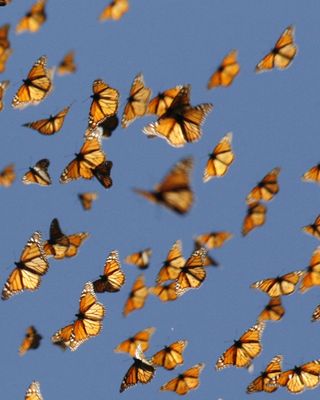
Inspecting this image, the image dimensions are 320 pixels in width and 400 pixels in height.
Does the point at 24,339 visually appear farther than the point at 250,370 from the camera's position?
Yes

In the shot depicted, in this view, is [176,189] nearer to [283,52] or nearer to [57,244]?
[57,244]

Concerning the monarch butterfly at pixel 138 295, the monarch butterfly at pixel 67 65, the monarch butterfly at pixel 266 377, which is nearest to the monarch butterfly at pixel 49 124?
the monarch butterfly at pixel 67 65

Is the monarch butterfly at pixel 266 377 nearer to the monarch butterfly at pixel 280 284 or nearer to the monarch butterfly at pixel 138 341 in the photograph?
the monarch butterfly at pixel 280 284

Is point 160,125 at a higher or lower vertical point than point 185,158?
higher

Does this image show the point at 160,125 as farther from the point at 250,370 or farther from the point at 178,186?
the point at 250,370

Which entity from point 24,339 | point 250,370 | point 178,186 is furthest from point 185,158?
point 24,339

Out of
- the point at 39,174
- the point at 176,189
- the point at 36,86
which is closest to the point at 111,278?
the point at 39,174
